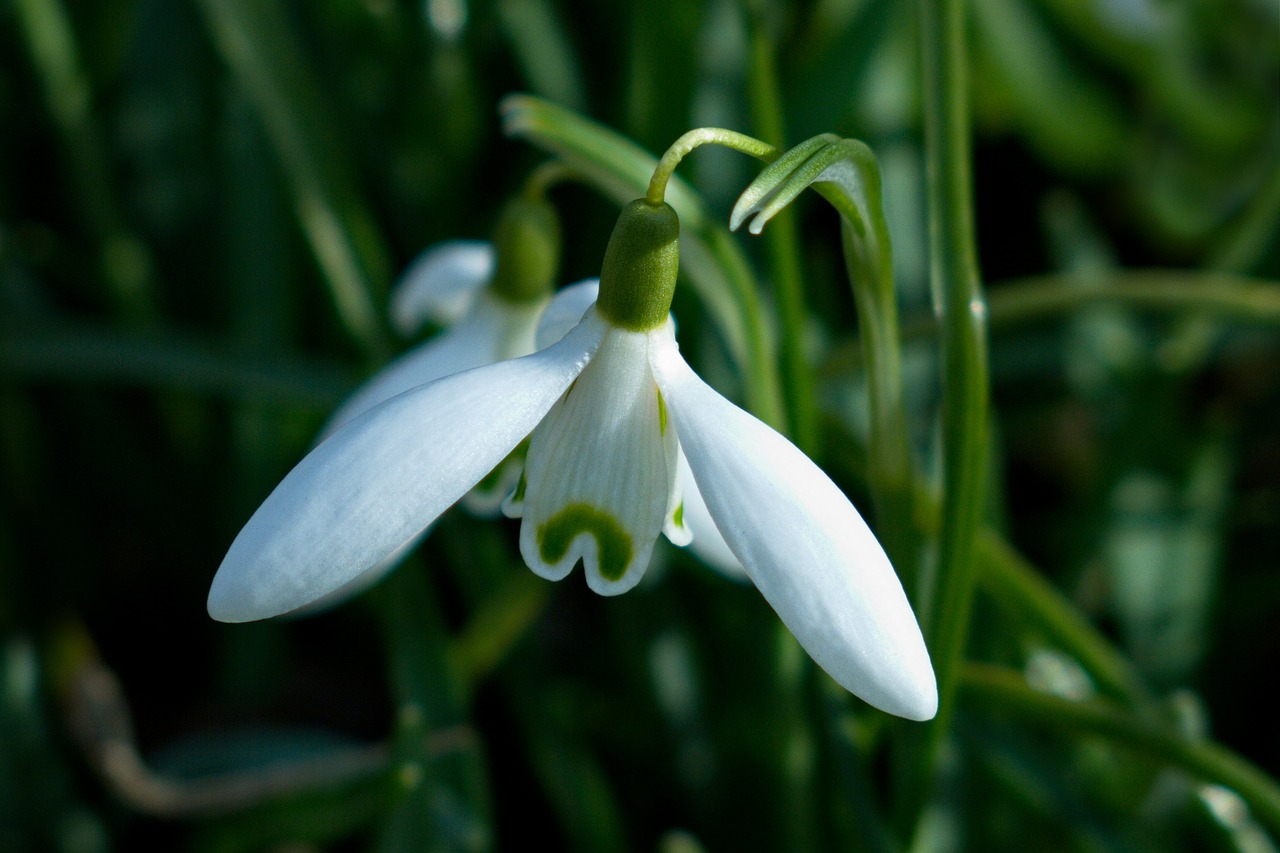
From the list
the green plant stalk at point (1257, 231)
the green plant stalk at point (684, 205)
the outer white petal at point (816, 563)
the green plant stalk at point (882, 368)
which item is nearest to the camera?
the outer white petal at point (816, 563)

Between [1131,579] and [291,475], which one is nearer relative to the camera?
[291,475]

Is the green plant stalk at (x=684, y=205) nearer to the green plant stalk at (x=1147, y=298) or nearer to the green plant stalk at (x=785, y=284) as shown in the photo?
the green plant stalk at (x=785, y=284)

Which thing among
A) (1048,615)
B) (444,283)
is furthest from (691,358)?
(1048,615)

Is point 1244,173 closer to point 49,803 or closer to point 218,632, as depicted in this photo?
point 218,632

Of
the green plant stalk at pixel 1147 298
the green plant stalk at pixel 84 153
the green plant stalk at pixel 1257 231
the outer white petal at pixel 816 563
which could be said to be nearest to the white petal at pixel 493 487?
the outer white petal at pixel 816 563

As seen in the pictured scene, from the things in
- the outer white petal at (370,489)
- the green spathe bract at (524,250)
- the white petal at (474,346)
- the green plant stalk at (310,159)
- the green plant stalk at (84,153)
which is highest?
the green plant stalk at (84,153)

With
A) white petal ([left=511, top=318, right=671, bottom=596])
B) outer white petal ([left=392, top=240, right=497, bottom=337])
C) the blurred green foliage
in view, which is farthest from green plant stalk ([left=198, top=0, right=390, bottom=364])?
white petal ([left=511, top=318, right=671, bottom=596])

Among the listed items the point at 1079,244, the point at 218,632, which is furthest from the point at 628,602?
the point at 1079,244
